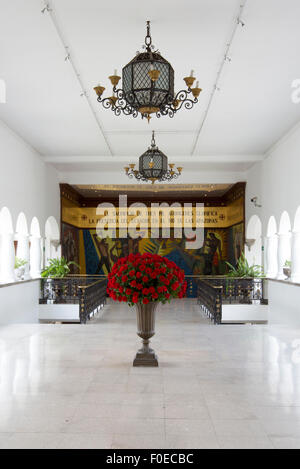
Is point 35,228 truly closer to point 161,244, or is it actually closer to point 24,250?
point 24,250

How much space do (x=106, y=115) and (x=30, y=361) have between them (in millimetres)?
5331

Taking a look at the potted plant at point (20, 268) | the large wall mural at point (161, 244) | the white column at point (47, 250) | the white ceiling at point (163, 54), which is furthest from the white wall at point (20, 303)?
the large wall mural at point (161, 244)

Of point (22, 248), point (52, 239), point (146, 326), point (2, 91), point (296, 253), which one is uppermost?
point (2, 91)

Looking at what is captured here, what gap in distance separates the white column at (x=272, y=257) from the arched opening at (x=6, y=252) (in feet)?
22.4

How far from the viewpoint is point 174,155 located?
13000 mm

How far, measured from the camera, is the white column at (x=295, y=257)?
10211mm

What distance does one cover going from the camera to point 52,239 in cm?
1439

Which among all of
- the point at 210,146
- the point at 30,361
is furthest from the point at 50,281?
the point at 30,361

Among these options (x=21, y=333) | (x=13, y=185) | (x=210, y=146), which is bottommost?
(x=21, y=333)

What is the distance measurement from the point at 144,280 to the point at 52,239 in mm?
9627

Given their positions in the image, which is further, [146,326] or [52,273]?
[52,273]

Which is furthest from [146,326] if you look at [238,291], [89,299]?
[238,291]

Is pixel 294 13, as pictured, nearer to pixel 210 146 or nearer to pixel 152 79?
pixel 152 79

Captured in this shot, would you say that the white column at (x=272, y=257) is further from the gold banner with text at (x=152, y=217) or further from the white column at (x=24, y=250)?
the white column at (x=24, y=250)
